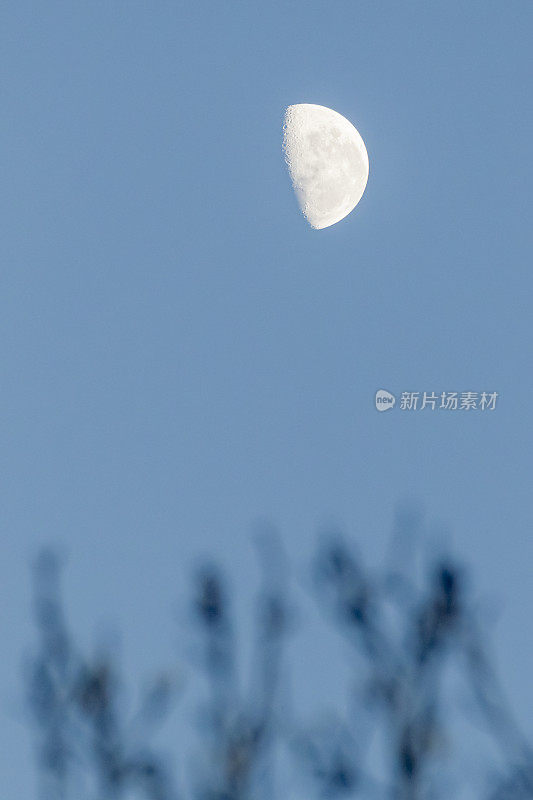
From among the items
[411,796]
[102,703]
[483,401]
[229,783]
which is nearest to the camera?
[411,796]

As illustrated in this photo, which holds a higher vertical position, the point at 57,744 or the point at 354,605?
the point at 354,605

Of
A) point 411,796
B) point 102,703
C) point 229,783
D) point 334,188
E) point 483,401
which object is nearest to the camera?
point 411,796

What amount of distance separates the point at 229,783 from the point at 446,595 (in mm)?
1809

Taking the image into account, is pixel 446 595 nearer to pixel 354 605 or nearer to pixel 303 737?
pixel 354 605

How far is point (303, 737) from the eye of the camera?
25.7ft

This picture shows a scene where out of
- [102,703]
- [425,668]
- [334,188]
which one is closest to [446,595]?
[425,668]

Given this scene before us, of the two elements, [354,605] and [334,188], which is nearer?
[354,605]

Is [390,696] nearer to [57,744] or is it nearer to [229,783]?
[229,783]

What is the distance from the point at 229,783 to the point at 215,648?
86 centimetres

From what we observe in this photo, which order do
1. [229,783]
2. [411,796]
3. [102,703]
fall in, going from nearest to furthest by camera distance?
[411,796] → [229,783] → [102,703]

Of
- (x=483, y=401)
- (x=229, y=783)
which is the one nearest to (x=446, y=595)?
(x=229, y=783)

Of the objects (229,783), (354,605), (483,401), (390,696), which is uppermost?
(483,401)

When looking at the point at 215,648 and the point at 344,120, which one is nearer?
the point at 215,648

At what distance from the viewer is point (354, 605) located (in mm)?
7676
